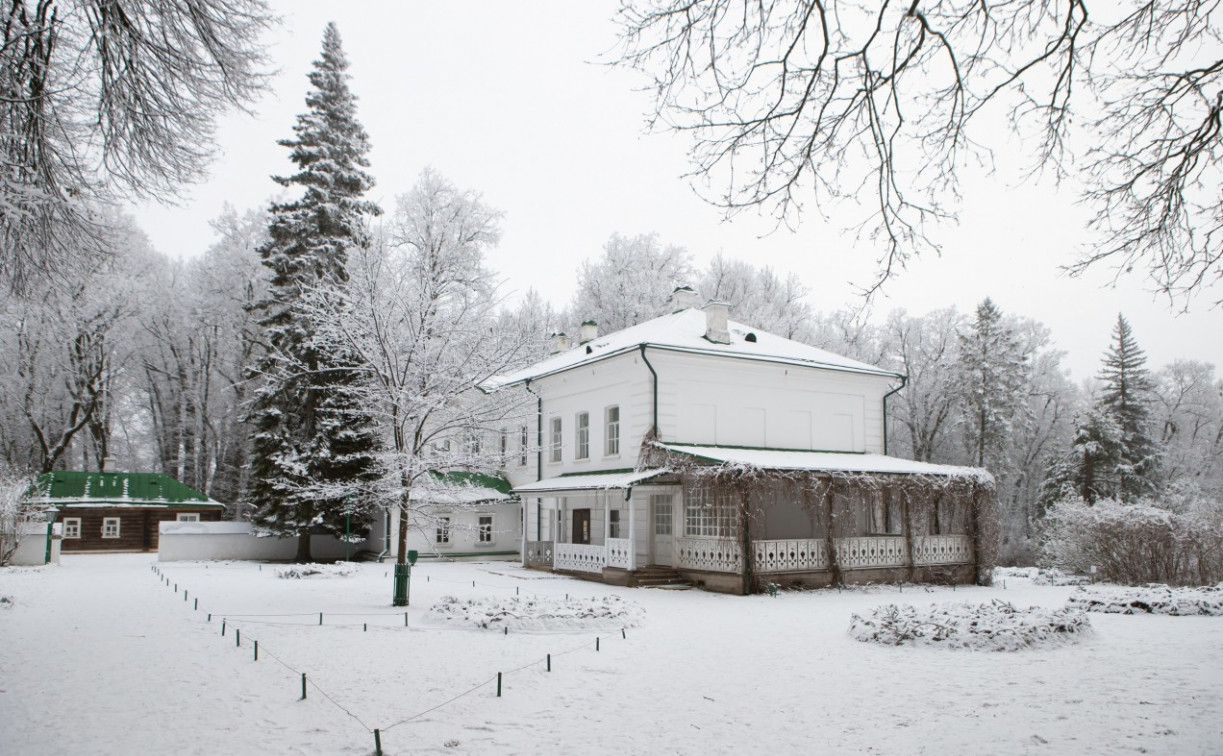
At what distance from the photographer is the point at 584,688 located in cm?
873

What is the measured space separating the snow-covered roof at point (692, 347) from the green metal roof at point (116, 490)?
18.4 meters

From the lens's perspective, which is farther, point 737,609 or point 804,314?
point 804,314

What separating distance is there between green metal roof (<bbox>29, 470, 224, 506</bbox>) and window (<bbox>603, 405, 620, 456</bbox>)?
73.6 ft

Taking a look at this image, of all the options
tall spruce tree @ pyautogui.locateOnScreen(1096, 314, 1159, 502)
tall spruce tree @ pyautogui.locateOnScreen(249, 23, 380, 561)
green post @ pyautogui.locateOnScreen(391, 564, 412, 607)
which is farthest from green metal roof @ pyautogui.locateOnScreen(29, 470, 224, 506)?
tall spruce tree @ pyautogui.locateOnScreen(1096, 314, 1159, 502)

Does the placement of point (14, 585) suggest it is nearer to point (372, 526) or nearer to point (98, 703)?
point (372, 526)

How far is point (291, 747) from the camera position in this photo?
22.0ft

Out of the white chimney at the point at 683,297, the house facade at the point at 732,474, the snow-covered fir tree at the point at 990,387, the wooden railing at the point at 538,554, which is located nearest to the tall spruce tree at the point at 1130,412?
the snow-covered fir tree at the point at 990,387

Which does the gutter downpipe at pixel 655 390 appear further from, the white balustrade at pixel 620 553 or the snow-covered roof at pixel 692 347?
the white balustrade at pixel 620 553

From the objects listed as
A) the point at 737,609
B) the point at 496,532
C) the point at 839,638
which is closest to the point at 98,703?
the point at 839,638

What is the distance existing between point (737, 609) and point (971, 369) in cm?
3073

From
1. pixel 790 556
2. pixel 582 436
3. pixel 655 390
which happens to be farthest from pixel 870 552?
pixel 582 436

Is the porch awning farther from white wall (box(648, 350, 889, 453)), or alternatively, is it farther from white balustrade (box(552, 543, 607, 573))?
white wall (box(648, 350, 889, 453))

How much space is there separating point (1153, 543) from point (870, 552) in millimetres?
6398

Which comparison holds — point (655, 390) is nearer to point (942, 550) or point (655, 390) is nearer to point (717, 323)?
point (717, 323)
